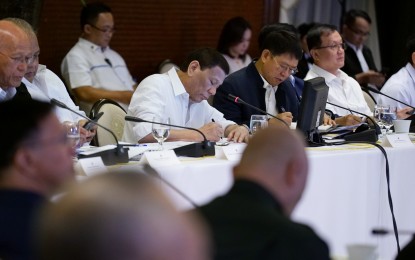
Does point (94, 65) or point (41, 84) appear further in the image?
point (94, 65)

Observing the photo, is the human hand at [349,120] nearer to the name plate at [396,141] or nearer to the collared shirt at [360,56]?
the name plate at [396,141]

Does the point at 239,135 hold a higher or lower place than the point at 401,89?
higher

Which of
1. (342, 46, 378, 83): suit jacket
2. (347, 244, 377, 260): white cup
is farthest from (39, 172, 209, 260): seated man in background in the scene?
(342, 46, 378, 83): suit jacket

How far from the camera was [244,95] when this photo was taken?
4832 millimetres

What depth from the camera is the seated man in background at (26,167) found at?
1942 mm

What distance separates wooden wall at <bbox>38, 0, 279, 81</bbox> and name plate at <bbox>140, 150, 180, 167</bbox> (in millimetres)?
3125

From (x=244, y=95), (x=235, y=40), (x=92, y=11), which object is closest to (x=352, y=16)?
(x=235, y=40)

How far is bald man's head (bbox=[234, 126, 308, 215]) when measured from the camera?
6.23 feet

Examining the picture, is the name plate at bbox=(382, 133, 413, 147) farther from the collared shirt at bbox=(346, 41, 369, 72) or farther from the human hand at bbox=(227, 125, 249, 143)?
the collared shirt at bbox=(346, 41, 369, 72)

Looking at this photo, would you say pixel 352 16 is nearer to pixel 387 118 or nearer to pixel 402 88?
pixel 402 88

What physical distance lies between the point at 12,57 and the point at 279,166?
7.52 ft

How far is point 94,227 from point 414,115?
432 cm

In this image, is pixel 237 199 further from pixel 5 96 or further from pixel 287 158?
pixel 5 96

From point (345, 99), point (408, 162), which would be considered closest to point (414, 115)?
point (345, 99)
